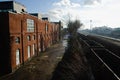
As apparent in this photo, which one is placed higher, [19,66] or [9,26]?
[9,26]

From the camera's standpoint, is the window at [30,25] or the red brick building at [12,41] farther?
the window at [30,25]

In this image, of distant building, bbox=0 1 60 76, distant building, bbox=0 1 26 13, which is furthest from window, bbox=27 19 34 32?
distant building, bbox=0 1 26 13

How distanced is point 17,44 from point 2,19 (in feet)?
14.2

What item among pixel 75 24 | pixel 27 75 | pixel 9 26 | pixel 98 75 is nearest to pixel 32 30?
pixel 9 26

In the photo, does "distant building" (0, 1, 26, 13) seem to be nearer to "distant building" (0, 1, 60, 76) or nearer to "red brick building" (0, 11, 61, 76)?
"distant building" (0, 1, 60, 76)

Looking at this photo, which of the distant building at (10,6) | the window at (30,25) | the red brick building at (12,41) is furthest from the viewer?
the window at (30,25)

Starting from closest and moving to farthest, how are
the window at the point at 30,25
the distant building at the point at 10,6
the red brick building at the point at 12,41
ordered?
the red brick building at the point at 12,41 < the distant building at the point at 10,6 < the window at the point at 30,25

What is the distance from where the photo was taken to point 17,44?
23.7 meters

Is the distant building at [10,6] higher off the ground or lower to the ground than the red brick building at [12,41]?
higher

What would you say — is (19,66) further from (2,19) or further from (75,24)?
(75,24)

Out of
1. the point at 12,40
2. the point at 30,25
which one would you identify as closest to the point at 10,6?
the point at 30,25

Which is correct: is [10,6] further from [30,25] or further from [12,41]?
[12,41]

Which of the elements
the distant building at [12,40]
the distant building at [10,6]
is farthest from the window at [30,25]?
the distant building at [10,6]

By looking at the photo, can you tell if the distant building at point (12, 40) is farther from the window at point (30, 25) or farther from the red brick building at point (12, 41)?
the window at point (30, 25)
